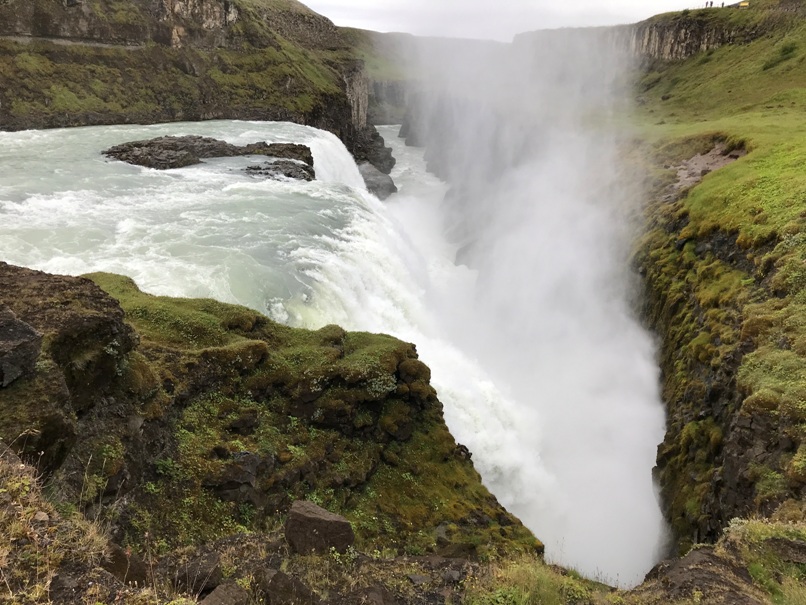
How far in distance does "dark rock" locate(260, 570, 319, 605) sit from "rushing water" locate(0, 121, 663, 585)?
11160 millimetres

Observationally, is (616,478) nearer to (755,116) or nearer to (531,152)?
(755,116)

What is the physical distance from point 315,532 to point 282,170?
30975 millimetres

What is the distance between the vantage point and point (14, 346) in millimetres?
7172

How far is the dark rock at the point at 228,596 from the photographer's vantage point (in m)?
5.60

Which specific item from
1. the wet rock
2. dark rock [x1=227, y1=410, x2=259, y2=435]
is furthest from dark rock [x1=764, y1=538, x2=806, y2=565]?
the wet rock

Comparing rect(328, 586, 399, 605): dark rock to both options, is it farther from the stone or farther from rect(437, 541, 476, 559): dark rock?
rect(437, 541, 476, 559): dark rock

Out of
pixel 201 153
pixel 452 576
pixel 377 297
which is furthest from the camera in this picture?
pixel 201 153

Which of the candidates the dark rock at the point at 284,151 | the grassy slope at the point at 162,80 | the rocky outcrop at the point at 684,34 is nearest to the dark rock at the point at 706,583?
the dark rock at the point at 284,151

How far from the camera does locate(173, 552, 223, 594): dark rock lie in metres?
6.45

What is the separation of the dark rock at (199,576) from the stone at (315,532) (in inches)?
59.3

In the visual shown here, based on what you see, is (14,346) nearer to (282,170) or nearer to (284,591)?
(284,591)

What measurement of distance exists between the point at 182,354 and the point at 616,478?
1690 centimetres

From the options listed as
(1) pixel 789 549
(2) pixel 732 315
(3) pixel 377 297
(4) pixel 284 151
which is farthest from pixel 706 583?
(4) pixel 284 151

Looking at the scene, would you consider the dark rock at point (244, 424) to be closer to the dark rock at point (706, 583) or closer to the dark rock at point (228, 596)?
the dark rock at point (228, 596)
